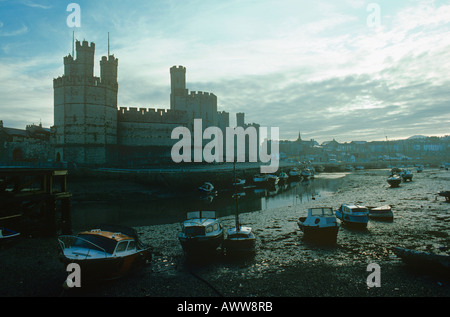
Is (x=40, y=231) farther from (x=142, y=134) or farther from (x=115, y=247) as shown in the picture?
(x=142, y=134)

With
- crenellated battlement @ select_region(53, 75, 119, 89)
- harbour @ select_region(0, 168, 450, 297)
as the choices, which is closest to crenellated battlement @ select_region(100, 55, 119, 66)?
crenellated battlement @ select_region(53, 75, 119, 89)

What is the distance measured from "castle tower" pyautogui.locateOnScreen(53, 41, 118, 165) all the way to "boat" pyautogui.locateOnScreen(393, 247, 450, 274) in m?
39.6

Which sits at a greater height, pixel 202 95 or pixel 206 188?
pixel 202 95

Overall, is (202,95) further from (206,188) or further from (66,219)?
(66,219)

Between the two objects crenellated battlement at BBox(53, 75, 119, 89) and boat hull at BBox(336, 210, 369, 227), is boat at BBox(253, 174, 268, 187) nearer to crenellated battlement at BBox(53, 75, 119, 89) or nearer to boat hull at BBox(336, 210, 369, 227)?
crenellated battlement at BBox(53, 75, 119, 89)

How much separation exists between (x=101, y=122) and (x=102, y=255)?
36208 millimetres

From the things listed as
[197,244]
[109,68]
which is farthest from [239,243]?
[109,68]

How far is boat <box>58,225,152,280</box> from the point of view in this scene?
9.95 m

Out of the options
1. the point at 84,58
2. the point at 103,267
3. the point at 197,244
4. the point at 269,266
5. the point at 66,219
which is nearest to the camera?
the point at 103,267

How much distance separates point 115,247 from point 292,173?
58.4 m

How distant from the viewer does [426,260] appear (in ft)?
36.4

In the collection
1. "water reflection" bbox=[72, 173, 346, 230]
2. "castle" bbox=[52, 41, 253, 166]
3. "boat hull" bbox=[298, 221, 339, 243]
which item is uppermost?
"castle" bbox=[52, 41, 253, 166]

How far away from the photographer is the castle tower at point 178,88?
6253 centimetres
